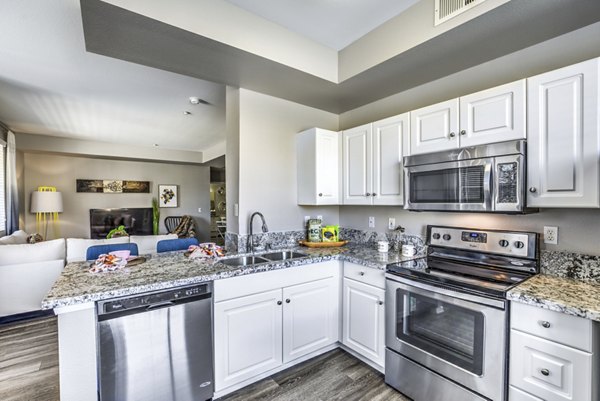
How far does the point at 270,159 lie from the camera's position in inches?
109

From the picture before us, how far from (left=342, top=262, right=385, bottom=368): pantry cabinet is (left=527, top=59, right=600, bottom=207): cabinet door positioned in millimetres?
1140

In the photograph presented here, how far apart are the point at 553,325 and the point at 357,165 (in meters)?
1.79

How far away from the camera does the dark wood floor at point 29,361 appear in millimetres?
Result: 2000

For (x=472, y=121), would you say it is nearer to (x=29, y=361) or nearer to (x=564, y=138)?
(x=564, y=138)

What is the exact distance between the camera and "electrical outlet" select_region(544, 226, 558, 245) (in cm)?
172

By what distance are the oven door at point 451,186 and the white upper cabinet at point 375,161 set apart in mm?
152

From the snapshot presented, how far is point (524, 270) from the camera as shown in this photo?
176 cm

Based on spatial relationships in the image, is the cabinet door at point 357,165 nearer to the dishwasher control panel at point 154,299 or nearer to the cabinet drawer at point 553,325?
the cabinet drawer at point 553,325

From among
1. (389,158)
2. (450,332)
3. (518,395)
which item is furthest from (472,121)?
(518,395)

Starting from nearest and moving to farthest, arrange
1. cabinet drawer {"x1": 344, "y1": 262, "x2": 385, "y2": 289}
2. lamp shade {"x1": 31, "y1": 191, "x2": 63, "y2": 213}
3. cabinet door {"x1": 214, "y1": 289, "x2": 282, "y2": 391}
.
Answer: cabinet door {"x1": 214, "y1": 289, "x2": 282, "y2": 391}
cabinet drawer {"x1": 344, "y1": 262, "x2": 385, "y2": 289}
lamp shade {"x1": 31, "y1": 191, "x2": 63, "y2": 213}

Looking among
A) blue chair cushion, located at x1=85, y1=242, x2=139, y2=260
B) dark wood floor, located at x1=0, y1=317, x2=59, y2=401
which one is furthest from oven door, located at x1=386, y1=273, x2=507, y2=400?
dark wood floor, located at x1=0, y1=317, x2=59, y2=401

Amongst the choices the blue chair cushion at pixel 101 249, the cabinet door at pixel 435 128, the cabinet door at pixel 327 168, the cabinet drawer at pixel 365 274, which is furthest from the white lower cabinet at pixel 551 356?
the blue chair cushion at pixel 101 249

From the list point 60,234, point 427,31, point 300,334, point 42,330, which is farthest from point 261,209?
point 60,234

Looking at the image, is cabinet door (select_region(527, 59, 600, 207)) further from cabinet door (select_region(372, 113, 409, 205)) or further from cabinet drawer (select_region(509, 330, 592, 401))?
cabinet door (select_region(372, 113, 409, 205))
